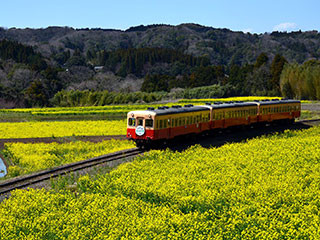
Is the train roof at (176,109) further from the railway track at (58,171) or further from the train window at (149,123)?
the railway track at (58,171)

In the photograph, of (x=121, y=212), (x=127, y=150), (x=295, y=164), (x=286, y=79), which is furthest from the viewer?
(x=286, y=79)

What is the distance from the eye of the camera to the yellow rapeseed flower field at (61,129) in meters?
43.0

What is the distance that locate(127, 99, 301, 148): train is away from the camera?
2836 cm

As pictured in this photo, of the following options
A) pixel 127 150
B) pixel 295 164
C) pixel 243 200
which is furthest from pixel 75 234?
pixel 127 150

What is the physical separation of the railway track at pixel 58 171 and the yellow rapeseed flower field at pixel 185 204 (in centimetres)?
339

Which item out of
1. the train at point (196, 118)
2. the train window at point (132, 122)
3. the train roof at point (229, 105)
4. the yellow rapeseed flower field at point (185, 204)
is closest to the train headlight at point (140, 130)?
the train at point (196, 118)

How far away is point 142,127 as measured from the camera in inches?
1116

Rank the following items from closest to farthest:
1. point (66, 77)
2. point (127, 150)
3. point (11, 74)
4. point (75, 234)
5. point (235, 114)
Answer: point (75, 234)
point (127, 150)
point (235, 114)
point (11, 74)
point (66, 77)

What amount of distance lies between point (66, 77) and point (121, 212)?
103028 millimetres

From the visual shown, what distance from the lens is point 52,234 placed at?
1294 centimetres

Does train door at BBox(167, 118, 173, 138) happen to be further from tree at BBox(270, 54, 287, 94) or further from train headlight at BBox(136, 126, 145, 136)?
tree at BBox(270, 54, 287, 94)

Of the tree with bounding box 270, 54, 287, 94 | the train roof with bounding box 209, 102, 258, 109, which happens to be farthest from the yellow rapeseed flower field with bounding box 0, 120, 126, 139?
the tree with bounding box 270, 54, 287, 94

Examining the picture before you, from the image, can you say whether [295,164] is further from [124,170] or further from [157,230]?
[157,230]

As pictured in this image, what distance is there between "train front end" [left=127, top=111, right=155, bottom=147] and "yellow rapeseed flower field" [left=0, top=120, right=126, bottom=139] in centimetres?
1383
